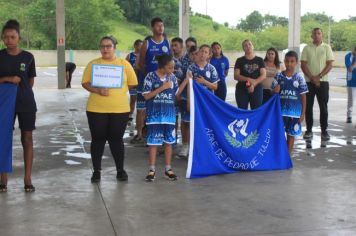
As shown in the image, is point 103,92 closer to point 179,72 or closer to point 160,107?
point 160,107

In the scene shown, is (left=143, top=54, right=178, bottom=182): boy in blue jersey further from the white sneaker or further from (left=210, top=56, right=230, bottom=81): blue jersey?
(left=210, top=56, right=230, bottom=81): blue jersey

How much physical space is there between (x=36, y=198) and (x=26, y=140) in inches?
28.1

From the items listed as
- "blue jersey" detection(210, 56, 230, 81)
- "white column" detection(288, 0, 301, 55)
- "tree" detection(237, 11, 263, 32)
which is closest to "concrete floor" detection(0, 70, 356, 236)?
"blue jersey" detection(210, 56, 230, 81)

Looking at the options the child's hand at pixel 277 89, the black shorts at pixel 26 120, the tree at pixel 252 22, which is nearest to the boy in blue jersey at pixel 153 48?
the child's hand at pixel 277 89

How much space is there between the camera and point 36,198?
595 cm

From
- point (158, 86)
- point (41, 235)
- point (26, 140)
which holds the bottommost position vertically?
point (41, 235)

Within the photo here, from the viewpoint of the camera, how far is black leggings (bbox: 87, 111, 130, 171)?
6574mm

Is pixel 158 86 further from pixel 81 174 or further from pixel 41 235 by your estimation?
pixel 41 235

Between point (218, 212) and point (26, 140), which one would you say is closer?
point (218, 212)

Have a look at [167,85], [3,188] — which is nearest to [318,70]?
[167,85]

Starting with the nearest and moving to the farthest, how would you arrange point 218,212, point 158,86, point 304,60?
point 218,212
point 158,86
point 304,60

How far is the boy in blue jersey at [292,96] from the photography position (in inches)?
318

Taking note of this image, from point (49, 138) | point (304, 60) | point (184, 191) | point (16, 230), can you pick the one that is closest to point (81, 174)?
point (184, 191)

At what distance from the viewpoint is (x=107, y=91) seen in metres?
6.48
